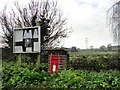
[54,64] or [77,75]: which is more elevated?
[54,64]

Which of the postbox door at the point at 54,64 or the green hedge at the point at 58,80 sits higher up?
the postbox door at the point at 54,64

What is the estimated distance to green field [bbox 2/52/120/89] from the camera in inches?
194

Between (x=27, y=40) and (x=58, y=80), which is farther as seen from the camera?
(x=27, y=40)

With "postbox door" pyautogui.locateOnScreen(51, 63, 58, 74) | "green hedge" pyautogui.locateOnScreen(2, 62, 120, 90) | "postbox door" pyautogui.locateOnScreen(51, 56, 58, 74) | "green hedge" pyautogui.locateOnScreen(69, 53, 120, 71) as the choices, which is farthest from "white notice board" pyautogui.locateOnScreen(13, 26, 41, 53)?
"green hedge" pyautogui.locateOnScreen(69, 53, 120, 71)

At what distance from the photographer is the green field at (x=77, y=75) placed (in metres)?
4.92

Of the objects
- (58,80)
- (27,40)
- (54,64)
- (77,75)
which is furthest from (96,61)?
(27,40)

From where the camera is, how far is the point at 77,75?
5.76 metres

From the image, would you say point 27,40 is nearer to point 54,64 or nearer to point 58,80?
point 54,64

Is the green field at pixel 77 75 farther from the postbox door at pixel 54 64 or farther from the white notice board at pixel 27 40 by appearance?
the white notice board at pixel 27 40

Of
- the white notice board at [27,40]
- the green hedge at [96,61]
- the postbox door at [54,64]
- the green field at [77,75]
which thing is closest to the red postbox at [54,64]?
the postbox door at [54,64]

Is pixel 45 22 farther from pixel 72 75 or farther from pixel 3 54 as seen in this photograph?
pixel 72 75

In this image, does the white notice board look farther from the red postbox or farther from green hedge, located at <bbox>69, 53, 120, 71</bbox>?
green hedge, located at <bbox>69, 53, 120, 71</bbox>

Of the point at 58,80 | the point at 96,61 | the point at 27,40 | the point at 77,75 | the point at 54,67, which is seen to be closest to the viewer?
the point at 58,80

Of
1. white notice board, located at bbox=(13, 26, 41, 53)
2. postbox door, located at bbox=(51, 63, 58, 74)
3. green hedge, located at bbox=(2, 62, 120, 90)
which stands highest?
white notice board, located at bbox=(13, 26, 41, 53)
